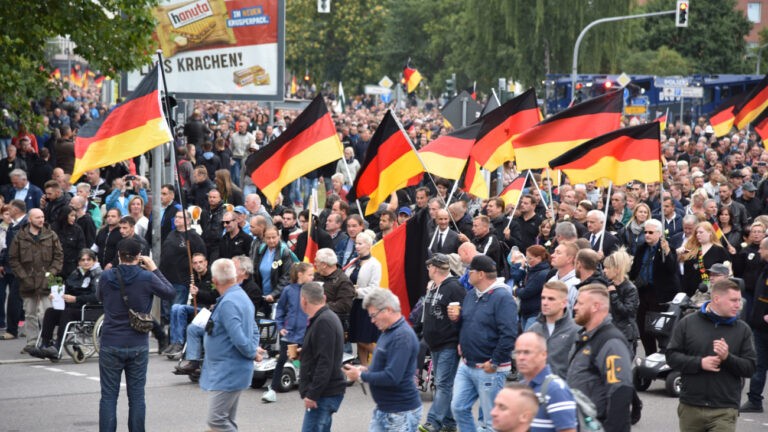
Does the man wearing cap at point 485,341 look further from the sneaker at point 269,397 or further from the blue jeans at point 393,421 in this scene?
the sneaker at point 269,397

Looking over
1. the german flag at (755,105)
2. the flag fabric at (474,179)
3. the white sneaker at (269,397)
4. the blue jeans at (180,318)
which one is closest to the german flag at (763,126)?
the german flag at (755,105)

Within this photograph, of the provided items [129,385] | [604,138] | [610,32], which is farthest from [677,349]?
[610,32]

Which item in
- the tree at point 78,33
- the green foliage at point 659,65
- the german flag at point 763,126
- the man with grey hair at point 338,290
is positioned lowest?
the man with grey hair at point 338,290

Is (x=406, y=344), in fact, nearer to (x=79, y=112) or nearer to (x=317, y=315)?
(x=317, y=315)

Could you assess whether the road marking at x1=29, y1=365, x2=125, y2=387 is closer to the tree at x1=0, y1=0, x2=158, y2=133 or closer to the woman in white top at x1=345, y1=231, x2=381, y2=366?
the woman in white top at x1=345, y1=231, x2=381, y2=366

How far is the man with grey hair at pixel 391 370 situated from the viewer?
8422 millimetres

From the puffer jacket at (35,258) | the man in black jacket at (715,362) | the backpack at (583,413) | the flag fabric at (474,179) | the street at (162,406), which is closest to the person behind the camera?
the backpack at (583,413)

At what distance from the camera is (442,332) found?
1057cm

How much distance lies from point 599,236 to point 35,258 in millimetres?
6953

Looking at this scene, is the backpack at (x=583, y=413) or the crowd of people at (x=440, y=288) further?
the crowd of people at (x=440, y=288)

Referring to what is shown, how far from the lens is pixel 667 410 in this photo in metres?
12.1

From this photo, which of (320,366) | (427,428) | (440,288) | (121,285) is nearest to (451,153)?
(440,288)

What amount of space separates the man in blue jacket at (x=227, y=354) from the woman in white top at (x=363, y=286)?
2.91m

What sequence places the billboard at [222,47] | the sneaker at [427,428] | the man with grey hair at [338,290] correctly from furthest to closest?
the billboard at [222,47] < the man with grey hair at [338,290] < the sneaker at [427,428]
